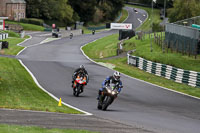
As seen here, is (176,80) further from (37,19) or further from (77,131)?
(37,19)

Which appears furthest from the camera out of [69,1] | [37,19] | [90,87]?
[69,1]

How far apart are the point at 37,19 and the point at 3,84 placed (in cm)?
9175

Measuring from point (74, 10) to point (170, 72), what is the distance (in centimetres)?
10195

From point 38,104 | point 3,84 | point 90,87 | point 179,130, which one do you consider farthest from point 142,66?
point 179,130

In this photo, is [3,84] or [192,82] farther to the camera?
[192,82]

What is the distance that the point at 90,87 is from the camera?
29.4m

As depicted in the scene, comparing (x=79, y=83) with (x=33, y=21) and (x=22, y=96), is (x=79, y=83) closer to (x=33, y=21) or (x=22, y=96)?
(x=22, y=96)

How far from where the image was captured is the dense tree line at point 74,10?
121 m

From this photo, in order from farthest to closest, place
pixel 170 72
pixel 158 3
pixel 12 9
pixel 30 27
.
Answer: pixel 158 3 → pixel 12 9 → pixel 30 27 → pixel 170 72

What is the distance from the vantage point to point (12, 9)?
112938 millimetres

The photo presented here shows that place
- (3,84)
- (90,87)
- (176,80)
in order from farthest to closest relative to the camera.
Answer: (176,80), (90,87), (3,84)

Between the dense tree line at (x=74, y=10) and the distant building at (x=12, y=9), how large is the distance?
551cm

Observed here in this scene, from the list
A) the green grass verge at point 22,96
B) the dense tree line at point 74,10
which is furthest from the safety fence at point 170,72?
the dense tree line at point 74,10

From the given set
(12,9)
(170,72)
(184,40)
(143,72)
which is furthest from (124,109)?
(12,9)
